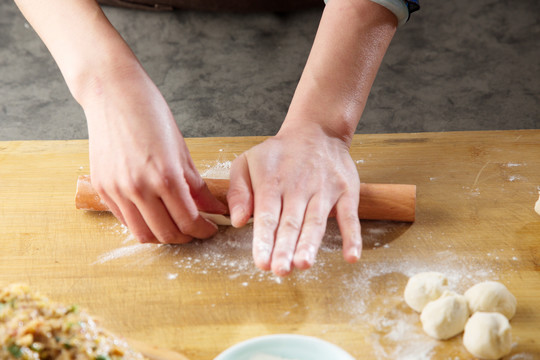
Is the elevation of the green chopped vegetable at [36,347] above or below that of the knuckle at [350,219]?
above

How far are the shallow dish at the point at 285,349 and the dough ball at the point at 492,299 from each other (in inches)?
10.9

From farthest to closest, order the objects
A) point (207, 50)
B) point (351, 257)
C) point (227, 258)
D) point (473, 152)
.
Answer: point (207, 50) < point (473, 152) < point (227, 258) < point (351, 257)

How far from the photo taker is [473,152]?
4.74 feet

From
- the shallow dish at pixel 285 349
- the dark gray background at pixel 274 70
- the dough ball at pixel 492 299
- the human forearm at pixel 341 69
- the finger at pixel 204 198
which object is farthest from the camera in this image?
the dark gray background at pixel 274 70

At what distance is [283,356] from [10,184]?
2.89 ft

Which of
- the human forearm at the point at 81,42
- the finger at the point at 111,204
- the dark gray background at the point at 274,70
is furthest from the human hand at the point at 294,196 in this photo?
the dark gray background at the point at 274,70

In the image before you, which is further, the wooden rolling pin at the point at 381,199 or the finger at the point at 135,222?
the wooden rolling pin at the point at 381,199

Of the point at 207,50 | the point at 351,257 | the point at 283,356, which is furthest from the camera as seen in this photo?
the point at 207,50

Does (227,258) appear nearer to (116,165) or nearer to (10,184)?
(116,165)

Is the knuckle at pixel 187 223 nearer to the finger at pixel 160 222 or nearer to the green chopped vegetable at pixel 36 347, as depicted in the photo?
the finger at pixel 160 222

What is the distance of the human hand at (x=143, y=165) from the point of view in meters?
1.04

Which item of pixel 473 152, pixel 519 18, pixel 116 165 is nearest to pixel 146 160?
pixel 116 165

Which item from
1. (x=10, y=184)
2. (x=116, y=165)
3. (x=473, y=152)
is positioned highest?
(x=116, y=165)

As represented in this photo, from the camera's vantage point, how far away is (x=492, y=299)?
3.04ft
